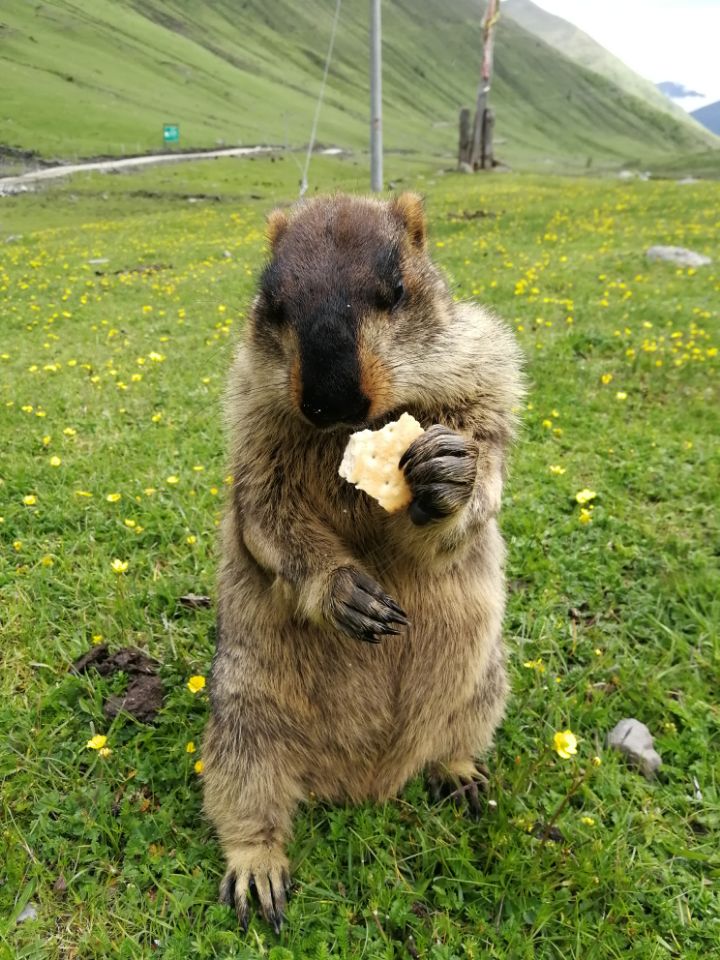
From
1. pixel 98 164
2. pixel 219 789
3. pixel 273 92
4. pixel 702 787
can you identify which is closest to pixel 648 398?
pixel 702 787

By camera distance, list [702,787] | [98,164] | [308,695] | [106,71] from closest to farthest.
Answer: [308,695]
[702,787]
[98,164]
[106,71]

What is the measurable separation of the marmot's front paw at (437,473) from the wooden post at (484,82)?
2859cm

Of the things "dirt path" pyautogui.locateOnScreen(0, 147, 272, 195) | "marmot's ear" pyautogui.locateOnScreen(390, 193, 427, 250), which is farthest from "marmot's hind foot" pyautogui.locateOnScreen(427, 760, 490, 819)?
"dirt path" pyautogui.locateOnScreen(0, 147, 272, 195)

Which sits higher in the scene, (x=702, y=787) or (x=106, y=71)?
(x=106, y=71)

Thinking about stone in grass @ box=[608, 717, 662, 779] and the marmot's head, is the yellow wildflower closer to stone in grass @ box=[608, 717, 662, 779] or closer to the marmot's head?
stone in grass @ box=[608, 717, 662, 779]

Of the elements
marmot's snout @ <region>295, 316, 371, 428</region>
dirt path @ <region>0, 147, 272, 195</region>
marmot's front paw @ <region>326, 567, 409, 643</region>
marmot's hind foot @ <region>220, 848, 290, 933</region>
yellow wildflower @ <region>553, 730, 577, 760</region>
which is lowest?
dirt path @ <region>0, 147, 272, 195</region>

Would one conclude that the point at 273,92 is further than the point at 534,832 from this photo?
Yes

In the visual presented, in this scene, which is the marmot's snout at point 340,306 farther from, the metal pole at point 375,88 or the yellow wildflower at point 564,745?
the metal pole at point 375,88

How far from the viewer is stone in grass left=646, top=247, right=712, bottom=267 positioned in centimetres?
916

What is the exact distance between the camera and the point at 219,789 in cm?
229

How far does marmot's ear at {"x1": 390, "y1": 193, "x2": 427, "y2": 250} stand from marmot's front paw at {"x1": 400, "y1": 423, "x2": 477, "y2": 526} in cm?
94

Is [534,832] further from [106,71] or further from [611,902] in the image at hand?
[106,71]

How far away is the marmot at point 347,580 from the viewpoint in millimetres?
2047

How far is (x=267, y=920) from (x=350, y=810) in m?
0.43
